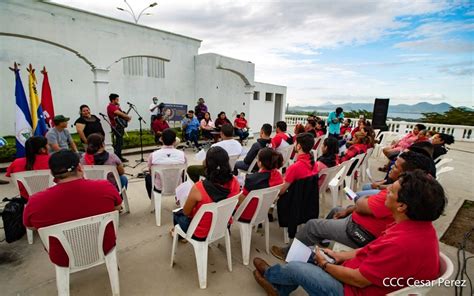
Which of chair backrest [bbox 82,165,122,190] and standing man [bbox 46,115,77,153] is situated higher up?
standing man [bbox 46,115,77,153]

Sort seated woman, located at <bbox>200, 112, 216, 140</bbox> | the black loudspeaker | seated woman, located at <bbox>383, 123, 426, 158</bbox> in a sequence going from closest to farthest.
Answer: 1. seated woman, located at <bbox>383, 123, 426, 158</bbox>
2. seated woman, located at <bbox>200, 112, 216, 140</bbox>
3. the black loudspeaker

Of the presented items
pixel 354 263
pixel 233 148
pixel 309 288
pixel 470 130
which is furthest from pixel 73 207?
pixel 470 130

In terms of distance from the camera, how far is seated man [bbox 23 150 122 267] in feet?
4.66

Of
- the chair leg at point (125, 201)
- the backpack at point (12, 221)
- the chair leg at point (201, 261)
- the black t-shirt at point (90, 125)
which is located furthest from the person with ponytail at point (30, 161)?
the black t-shirt at point (90, 125)

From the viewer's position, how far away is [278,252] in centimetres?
234

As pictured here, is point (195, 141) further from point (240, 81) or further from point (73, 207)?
point (73, 207)

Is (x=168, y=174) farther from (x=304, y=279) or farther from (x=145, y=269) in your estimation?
(x=304, y=279)

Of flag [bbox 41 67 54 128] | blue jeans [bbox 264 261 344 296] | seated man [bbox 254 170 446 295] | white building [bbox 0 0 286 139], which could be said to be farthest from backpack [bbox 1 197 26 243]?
white building [bbox 0 0 286 139]

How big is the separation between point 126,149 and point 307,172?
5.50m

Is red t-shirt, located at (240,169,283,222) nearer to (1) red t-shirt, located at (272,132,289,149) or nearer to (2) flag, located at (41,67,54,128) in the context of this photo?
(1) red t-shirt, located at (272,132,289,149)

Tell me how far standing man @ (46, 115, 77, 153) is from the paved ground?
1510mm

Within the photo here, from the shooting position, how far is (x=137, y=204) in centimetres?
336

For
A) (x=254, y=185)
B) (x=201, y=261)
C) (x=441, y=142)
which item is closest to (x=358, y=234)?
(x=254, y=185)

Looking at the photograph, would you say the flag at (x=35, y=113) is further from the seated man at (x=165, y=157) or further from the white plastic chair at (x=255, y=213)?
the white plastic chair at (x=255, y=213)
